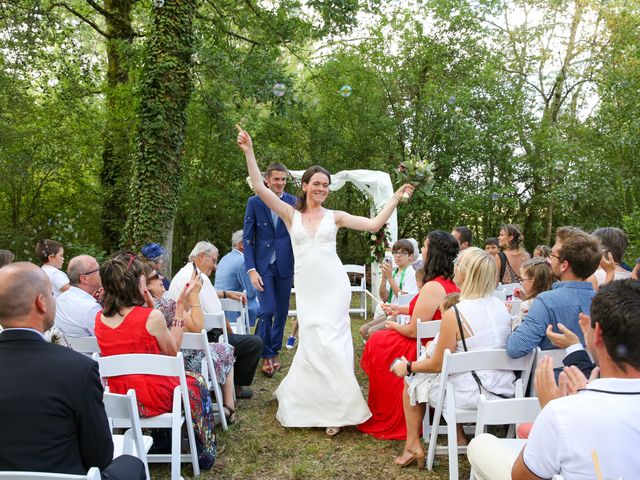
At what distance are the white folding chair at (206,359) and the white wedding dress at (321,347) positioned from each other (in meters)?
0.49

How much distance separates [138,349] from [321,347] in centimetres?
155

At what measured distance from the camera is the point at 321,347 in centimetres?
454

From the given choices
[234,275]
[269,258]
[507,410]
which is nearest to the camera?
[507,410]

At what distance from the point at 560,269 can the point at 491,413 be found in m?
1.27

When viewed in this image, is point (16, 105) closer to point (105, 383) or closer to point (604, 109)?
point (105, 383)

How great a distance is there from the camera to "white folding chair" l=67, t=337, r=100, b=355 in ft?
12.6

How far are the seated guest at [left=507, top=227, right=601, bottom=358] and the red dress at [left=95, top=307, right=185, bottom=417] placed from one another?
2.20 m

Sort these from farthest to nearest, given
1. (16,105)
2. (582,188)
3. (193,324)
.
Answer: (582,188)
(16,105)
(193,324)

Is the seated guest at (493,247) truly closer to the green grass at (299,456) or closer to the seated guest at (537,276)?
the seated guest at (537,276)

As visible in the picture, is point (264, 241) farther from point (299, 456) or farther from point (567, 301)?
point (567, 301)

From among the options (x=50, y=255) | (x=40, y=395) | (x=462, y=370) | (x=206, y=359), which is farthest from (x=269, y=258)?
(x=40, y=395)

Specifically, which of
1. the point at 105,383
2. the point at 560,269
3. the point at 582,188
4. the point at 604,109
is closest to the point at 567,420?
the point at 560,269

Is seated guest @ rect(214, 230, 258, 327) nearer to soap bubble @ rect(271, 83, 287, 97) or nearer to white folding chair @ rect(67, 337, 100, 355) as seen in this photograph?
white folding chair @ rect(67, 337, 100, 355)

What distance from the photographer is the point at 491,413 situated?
258 centimetres
